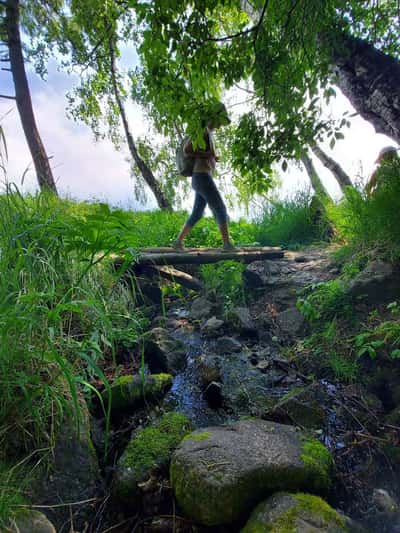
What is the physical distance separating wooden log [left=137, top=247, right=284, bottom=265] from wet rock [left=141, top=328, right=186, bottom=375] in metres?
1.34

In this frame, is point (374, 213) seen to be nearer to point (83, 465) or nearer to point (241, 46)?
point (241, 46)

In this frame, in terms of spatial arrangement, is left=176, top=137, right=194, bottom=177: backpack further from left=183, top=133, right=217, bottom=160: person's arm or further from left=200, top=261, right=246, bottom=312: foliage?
left=200, top=261, right=246, bottom=312: foliage

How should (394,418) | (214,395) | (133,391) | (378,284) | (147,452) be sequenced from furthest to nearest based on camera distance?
(378,284)
(214,395)
(133,391)
(394,418)
(147,452)

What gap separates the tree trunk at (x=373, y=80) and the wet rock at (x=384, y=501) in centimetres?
291

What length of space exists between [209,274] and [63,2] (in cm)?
1139

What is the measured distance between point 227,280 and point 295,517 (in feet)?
11.1

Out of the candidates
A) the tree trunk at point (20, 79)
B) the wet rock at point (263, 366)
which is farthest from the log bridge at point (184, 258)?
the tree trunk at point (20, 79)

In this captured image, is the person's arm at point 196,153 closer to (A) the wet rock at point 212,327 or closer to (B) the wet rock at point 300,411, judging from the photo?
(A) the wet rock at point 212,327

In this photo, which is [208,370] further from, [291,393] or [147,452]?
[147,452]

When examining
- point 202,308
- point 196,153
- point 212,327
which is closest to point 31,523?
point 212,327

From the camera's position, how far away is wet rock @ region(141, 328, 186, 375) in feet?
9.26

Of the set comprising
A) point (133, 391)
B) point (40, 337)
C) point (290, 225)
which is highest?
point (290, 225)

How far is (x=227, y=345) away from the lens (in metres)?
3.22

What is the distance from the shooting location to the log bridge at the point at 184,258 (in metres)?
Answer: 4.34
